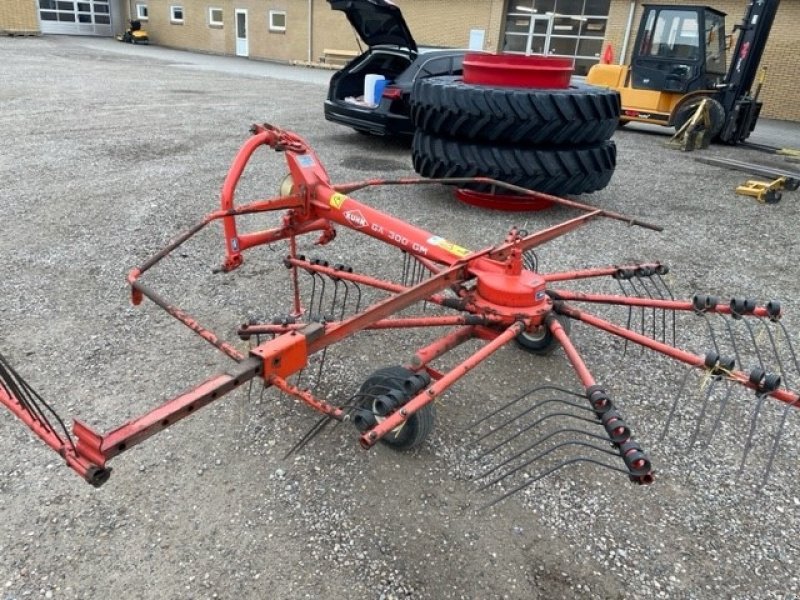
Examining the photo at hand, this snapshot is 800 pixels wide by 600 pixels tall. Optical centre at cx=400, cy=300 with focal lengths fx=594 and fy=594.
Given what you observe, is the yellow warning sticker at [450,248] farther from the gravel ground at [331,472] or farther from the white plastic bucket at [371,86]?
the white plastic bucket at [371,86]

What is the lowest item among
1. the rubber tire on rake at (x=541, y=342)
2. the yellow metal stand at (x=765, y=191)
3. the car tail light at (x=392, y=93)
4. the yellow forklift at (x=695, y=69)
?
the rubber tire on rake at (x=541, y=342)

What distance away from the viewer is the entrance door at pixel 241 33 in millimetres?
24781

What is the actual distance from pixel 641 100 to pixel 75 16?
29.4 meters

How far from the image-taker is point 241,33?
994 inches

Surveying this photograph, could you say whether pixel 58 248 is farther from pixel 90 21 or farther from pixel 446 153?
pixel 90 21

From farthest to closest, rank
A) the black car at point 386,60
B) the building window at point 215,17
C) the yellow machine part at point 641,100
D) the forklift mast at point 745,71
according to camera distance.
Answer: the building window at point 215,17
the yellow machine part at point 641,100
the forklift mast at point 745,71
the black car at point 386,60

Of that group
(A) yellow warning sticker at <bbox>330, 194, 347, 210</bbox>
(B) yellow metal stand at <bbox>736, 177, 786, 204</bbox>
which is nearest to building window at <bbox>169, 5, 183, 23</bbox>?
(B) yellow metal stand at <bbox>736, 177, 786, 204</bbox>

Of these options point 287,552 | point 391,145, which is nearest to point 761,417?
point 287,552

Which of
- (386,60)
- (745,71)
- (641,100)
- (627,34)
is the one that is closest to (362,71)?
(386,60)

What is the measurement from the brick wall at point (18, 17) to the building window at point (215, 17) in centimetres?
790

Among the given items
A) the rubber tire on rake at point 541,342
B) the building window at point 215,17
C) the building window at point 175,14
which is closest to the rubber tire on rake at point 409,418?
the rubber tire on rake at point 541,342

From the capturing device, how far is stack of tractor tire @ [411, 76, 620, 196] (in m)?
5.12

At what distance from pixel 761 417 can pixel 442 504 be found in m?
1.75

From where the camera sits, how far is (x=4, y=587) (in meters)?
1.94
